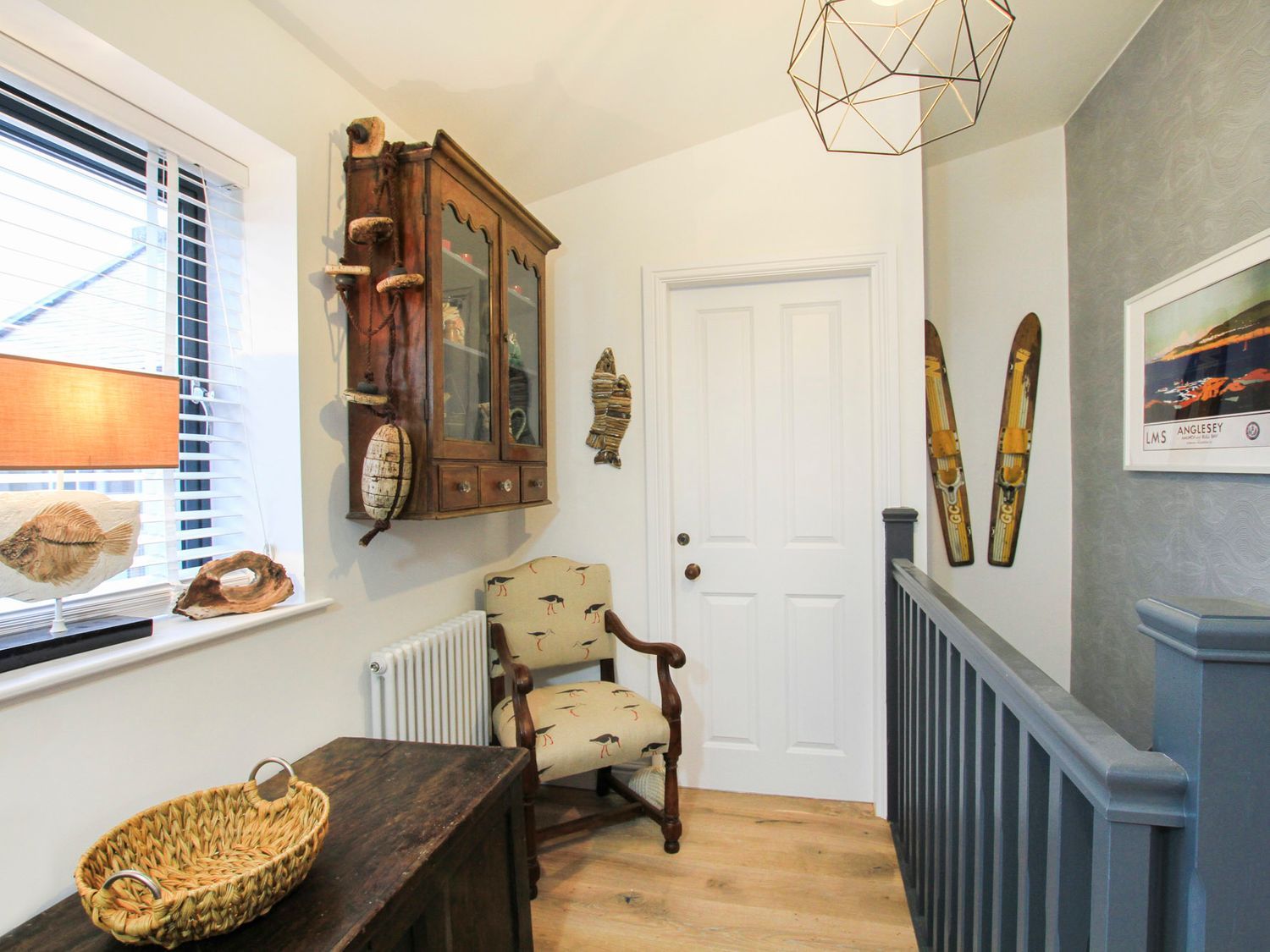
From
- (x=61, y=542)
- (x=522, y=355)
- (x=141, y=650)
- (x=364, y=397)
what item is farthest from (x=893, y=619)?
(x=61, y=542)

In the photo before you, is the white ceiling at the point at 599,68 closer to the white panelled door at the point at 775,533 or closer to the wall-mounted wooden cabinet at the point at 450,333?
the wall-mounted wooden cabinet at the point at 450,333

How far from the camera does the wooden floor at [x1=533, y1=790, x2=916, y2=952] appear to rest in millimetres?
1698

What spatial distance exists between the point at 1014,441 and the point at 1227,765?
2.50 meters

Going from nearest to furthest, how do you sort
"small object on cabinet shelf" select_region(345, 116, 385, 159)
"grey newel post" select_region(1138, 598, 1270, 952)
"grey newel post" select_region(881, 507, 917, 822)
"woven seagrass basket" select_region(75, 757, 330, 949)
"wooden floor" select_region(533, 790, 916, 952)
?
"grey newel post" select_region(1138, 598, 1270, 952)
"woven seagrass basket" select_region(75, 757, 330, 949)
"small object on cabinet shelf" select_region(345, 116, 385, 159)
"wooden floor" select_region(533, 790, 916, 952)
"grey newel post" select_region(881, 507, 917, 822)

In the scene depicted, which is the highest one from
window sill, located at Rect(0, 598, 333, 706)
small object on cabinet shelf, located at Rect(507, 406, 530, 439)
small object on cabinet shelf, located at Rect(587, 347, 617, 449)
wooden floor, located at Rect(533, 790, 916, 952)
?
small object on cabinet shelf, located at Rect(587, 347, 617, 449)

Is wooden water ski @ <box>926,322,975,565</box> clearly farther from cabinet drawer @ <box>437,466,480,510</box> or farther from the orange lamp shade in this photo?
the orange lamp shade

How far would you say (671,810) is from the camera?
207cm

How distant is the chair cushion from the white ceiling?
1.91 meters

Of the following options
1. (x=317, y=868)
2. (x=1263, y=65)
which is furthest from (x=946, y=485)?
(x=317, y=868)

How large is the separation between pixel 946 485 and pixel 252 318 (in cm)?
269

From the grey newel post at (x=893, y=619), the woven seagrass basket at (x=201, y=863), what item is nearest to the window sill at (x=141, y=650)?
the woven seagrass basket at (x=201, y=863)

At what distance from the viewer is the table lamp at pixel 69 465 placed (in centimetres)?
85

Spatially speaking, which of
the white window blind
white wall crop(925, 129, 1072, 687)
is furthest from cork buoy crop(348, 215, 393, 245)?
white wall crop(925, 129, 1072, 687)

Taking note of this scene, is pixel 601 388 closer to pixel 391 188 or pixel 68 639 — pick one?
pixel 391 188
